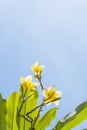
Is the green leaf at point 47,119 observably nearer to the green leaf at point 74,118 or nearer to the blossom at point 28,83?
the green leaf at point 74,118

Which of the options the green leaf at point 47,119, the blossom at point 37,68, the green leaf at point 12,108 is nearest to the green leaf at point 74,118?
the green leaf at point 47,119

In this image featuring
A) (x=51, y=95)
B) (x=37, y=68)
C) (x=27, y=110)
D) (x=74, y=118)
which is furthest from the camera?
(x=27, y=110)

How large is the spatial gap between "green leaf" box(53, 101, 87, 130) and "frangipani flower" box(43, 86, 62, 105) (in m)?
0.54

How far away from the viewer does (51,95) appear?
52.9 inches

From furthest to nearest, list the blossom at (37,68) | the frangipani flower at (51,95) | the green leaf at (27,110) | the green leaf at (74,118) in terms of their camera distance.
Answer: the green leaf at (27,110) < the green leaf at (74,118) < the blossom at (37,68) < the frangipani flower at (51,95)

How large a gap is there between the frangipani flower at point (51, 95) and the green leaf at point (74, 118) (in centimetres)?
54

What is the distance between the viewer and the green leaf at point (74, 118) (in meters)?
1.87

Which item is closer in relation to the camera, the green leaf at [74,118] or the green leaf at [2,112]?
the green leaf at [74,118]

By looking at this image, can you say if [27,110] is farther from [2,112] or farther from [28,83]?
[28,83]

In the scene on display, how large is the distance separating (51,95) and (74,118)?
0.64 meters

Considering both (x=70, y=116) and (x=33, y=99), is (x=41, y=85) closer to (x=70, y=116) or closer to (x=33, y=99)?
(x=70, y=116)

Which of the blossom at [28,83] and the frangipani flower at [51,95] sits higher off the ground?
the blossom at [28,83]

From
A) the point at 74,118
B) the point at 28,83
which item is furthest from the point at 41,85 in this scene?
the point at 74,118

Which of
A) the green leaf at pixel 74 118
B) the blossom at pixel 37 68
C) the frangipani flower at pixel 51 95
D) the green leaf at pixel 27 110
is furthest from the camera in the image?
the green leaf at pixel 27 110
